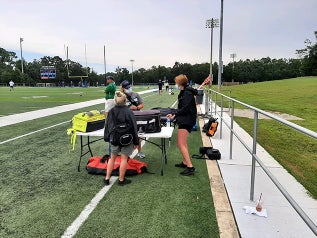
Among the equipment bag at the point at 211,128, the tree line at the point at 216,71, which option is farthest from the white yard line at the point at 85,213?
the tree line at the point at 216,71

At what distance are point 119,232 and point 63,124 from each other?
9.52m

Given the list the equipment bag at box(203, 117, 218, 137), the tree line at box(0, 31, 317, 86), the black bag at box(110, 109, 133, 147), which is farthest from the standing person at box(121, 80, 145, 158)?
the tree line at box(0, 31, 317, 86)

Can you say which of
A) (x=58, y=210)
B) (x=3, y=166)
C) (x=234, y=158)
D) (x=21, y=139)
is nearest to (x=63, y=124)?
(x=21, y=139)

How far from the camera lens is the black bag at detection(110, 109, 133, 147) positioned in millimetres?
5180

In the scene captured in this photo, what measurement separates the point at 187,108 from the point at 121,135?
144 centimetres

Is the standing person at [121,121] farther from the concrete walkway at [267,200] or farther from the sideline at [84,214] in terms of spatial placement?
the concrete walkway at [267,200]

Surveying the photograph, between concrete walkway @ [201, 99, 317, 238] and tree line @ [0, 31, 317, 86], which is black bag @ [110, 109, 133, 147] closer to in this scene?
concrete walkway @ [201, 99, 317, 238]


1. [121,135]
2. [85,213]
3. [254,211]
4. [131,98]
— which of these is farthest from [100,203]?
[131,98]

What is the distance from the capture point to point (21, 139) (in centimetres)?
942

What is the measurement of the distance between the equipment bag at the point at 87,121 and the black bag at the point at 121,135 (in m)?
1.16

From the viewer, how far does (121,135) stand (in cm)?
518

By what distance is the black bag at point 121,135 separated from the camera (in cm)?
518

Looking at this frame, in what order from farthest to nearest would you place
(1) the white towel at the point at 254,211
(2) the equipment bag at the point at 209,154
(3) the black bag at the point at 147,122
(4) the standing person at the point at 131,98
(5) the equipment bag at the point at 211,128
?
1. (5) the equipment bag at the point at 211,128
2. (2) the equipment bag at the point at 209,154
3. (4) the standing person at the point at 131,98
4. (3) the black bag at the point at 147,122
5. (1) the white towel at the point at 254,211

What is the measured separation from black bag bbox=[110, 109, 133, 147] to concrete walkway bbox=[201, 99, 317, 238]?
1888mm
